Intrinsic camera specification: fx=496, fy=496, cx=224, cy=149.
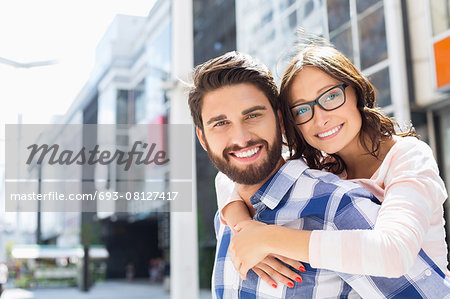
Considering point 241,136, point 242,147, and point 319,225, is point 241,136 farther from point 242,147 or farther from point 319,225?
point 319,225

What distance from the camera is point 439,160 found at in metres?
5.46

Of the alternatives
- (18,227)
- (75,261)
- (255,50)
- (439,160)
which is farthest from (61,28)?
(75,261)

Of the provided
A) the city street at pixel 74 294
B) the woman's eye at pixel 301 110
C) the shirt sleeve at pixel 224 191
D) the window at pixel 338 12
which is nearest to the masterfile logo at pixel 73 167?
the window at pixel 338 12

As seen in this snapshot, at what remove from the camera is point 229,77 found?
3.96 ft

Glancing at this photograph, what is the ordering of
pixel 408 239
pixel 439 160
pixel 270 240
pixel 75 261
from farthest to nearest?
pixel 75 261, pixel 439 160, pixel 270 240, pixel 408 239

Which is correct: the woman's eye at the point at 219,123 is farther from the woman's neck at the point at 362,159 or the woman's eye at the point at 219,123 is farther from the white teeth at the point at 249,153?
the woman's neck at the point at 362,159

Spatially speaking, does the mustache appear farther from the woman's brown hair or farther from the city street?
the city street

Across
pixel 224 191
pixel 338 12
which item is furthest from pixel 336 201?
pixel 338 12

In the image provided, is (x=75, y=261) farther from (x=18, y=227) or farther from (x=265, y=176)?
(x=265, y=176)

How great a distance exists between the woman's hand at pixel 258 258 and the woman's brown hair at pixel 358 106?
0.32 m

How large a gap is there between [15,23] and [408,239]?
7.01m

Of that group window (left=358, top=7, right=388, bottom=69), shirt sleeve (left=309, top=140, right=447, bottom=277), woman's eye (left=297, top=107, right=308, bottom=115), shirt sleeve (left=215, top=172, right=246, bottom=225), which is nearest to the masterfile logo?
window (left=358, top=7, right=388, bottom=69)

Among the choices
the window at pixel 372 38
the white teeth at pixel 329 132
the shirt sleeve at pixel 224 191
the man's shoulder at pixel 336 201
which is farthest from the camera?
the window at pixel 372 38

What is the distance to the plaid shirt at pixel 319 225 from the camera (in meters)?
0.94
